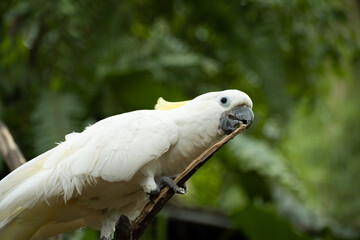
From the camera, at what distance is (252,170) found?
256 centimetres

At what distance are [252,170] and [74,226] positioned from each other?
1444 millimetres

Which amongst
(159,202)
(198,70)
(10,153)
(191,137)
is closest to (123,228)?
(159,202)

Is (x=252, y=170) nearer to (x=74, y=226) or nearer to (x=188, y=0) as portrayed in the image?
(x=188, y=0)

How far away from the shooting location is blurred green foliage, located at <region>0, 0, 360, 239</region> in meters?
2.22

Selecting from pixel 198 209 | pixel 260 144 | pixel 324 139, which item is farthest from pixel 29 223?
pixel 324 139

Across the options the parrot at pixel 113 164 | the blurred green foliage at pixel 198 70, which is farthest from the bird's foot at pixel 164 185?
the blurred green foliage at pixel 198 70

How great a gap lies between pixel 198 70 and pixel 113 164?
1.67 m

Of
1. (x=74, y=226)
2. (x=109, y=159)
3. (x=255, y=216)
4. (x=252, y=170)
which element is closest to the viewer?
(x=109, y=159)

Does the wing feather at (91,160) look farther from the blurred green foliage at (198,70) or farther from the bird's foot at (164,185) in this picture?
the blurred green foliage at (198,70)

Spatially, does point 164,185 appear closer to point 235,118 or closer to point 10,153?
point 235,118

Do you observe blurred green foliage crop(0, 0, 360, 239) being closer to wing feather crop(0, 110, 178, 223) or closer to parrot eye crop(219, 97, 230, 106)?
wing feather crop(0, 110, 178, 223)

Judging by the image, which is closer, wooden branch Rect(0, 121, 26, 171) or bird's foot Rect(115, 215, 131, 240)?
bird's foot Rect(115, 215, 131, 240)

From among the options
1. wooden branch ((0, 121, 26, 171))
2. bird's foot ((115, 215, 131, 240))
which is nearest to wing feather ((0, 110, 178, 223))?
bird's foot ((115, 215, 131, 240))

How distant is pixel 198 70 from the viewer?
2699mm
